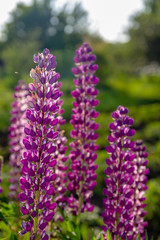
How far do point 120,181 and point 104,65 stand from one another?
30347 mm

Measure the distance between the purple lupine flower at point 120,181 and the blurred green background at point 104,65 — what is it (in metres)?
0.86

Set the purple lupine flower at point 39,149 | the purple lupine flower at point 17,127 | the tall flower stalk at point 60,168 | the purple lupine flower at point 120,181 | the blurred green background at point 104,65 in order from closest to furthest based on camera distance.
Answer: the purple lupine flower at point 39,149
the purple lupine flower at point 120,181
the tall flower stalk at point 60,168
the purple lupine flower at point 17,127
the blurred green background at point 104,65

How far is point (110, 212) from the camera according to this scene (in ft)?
7.57

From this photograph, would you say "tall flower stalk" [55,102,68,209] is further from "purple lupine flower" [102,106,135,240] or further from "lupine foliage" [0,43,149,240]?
"purple lupine flower" [102,106,135,240]

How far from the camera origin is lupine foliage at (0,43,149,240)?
1923 mm

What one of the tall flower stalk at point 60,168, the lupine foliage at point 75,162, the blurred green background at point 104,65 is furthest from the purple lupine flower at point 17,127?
the blurred green background at point 104,65

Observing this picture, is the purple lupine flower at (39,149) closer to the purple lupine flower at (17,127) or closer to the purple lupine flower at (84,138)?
the purple lupine flower at (84,138)

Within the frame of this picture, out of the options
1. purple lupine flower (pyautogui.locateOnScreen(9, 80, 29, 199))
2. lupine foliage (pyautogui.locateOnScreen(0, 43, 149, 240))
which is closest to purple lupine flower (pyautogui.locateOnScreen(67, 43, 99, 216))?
lupine foliage (pyautogui.locateOnScreen(0, 43, 149, 240))

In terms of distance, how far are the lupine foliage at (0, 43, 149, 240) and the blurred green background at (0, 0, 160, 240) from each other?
340 mm

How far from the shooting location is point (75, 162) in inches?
110

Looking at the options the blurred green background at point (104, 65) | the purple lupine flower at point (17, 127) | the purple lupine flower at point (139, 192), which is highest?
the blurred green background at point (104, 65)

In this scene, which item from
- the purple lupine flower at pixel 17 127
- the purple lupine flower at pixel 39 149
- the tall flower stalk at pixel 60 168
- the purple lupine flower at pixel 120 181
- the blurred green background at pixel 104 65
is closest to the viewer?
the purple lupine flower at pixel 39 149

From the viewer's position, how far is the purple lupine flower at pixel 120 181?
90.0 inches

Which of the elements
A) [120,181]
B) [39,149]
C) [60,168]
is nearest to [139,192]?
[120,181]
